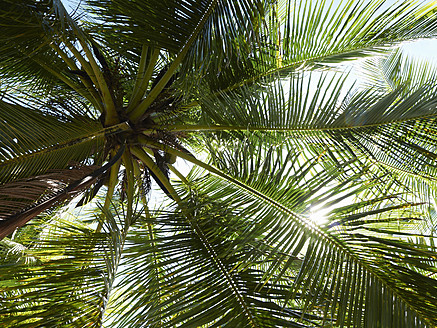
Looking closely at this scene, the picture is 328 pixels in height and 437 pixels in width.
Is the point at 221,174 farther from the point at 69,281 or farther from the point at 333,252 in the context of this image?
the point at 69,281

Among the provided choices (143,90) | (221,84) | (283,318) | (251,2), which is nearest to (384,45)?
(251,2)

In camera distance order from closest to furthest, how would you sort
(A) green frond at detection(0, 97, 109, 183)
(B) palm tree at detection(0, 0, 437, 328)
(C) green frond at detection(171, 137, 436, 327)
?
(C) green frond at detection(171, 137, 436, 327), (B) palm tree at detection(0, 0, 437, 328), (A) green frond at detection(0, 97, 109, 183)

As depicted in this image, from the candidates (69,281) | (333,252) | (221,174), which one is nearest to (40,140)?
(69,281)

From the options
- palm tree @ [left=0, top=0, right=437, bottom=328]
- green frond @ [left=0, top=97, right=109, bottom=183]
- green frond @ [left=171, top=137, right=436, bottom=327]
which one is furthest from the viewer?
green frond @ [left=0, top=97, right=109, bottom=183]

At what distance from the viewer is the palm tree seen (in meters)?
1.92

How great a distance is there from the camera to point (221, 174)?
8.89 ft

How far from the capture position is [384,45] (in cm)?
303

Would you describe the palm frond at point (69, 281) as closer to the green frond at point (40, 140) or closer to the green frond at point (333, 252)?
the green frond at point (40, 140)

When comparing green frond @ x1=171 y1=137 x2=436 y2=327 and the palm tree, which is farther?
the palm tree

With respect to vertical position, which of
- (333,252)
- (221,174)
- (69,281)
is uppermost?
(221,174)

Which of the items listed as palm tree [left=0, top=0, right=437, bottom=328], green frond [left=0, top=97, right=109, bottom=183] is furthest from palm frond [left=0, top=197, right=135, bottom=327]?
green frond [left=0, top=97, right=109, bottom=183]

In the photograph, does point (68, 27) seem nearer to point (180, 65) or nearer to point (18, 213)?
point (180, 65)

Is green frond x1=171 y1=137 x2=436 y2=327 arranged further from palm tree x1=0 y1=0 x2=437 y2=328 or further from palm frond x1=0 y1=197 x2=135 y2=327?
palm frond x1=0 y1=197 x2=135 y2=327

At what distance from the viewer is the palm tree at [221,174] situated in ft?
6.31
